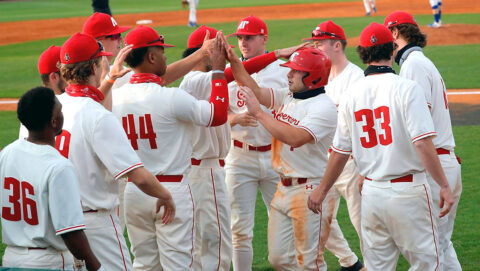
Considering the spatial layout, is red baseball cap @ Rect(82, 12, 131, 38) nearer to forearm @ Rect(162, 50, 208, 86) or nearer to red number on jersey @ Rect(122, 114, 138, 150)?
forearm @ Rect(162, 50, 208, 86)

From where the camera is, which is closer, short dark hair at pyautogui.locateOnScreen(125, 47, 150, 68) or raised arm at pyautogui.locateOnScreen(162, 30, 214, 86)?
short dark hair at pyautogui.locateOnScreen(125, 47, 150, 68)

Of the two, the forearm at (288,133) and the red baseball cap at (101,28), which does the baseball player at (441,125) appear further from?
the red baseball cap at (101,28)

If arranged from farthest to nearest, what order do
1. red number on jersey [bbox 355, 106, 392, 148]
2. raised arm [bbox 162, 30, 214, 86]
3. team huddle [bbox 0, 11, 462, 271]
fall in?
raised arm [bbox 162, 30, 214, 86], red number on jersey [bbox 355, 106, 392, 148], team huddle [bbox 0, 11, 462, 271]

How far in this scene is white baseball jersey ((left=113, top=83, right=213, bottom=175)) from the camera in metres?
4.50

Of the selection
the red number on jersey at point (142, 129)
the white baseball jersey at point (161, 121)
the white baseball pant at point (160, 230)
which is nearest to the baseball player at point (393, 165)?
the white baseball jersey at point (161, 121)

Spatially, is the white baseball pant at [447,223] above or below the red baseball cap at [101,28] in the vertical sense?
below

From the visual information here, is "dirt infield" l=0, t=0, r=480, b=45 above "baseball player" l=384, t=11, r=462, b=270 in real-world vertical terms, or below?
below

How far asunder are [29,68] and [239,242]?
47.7 ft

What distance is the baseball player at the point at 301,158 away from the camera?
4.88 metres

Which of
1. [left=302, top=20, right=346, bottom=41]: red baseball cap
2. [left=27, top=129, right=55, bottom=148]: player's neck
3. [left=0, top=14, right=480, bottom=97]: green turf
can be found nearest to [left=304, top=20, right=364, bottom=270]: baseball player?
[left=302, top=20, right=346, bottom=41]: red baseball cap

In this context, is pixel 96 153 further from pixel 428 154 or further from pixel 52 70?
pixel 428 154

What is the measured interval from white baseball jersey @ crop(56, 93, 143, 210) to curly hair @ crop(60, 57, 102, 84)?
12 centimetres

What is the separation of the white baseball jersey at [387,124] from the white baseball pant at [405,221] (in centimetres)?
10

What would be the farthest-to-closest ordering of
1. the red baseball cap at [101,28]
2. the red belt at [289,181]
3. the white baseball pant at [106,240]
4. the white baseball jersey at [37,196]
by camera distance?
1. the red baseball cap at [101,28]
2. the red belt at [289,181]
3. the white baseball pant at [106,240]
4. the white baseball jersey at [37,196]
